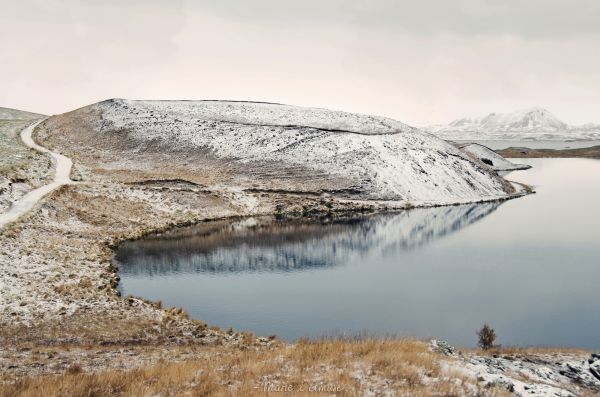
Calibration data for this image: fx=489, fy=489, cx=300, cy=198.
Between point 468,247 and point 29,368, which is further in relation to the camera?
point 468,247

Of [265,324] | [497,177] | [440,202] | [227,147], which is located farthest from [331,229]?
[497,177]

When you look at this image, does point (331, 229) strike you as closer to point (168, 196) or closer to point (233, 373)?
point (168, 196)

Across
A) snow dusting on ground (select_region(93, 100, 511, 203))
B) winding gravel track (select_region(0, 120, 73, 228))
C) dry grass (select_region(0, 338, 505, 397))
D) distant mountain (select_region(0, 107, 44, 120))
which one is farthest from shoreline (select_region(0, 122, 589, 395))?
distant mountain (select_region(0, 107, 44, 120))

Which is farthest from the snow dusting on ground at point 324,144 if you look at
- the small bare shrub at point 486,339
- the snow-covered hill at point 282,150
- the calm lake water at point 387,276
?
the small bare shrub at point 486,339

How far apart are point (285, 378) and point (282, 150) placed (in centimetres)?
8210

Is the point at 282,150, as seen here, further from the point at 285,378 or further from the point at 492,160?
the point at 492,160

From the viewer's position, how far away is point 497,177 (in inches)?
4146

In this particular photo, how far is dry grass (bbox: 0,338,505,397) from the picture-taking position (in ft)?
47.4

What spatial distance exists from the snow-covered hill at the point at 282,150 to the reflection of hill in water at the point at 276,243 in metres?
15.6

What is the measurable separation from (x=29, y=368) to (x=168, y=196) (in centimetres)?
5303

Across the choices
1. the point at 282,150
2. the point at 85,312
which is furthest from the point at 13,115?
the point at 85,312

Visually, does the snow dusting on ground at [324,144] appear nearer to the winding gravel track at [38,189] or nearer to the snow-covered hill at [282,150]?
the snow-covered hill at [282,150]

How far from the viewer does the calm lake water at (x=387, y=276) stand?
98.0 ft

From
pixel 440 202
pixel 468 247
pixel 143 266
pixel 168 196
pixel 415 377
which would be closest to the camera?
pixel 415 377
